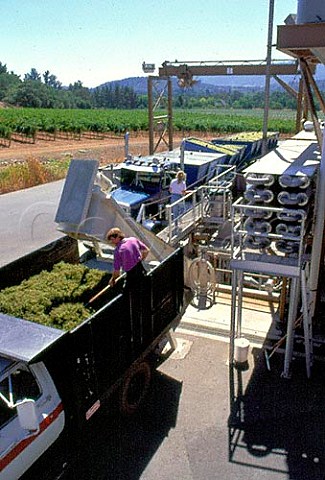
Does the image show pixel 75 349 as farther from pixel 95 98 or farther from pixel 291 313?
pixel 95 98

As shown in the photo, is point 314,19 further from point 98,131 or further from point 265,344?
point 98,131

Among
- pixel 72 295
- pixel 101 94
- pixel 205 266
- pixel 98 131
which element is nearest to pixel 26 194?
pixel 205 266

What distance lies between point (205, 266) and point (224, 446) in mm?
4527

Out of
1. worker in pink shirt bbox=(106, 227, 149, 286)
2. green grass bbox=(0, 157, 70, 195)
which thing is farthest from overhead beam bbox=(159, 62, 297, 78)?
worker in pink shirt bbox=(106, 227, 149, 286)

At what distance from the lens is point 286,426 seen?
6457 mm

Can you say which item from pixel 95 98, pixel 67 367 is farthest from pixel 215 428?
pixel 95 98

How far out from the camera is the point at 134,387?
679 centimetres

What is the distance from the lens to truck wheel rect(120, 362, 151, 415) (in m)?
6.41

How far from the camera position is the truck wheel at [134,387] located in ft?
21.0

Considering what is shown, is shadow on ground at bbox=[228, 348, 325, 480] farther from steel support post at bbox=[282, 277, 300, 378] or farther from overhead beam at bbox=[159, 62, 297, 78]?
overhead beam at bbox=[159, 62, 297, 78]

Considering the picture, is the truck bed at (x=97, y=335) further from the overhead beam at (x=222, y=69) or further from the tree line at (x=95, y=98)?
the tree line at (x=95, y=98)

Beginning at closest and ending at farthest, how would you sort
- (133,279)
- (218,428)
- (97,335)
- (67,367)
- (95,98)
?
(67,367), (97,335), (133,279), (218,428), (95,98)

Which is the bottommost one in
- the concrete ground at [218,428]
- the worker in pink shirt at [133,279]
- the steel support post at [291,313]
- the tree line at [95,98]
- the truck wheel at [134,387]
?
the concrete ground at [218,428]

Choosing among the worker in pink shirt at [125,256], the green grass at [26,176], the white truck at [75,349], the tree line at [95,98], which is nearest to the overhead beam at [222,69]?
the green grass at [26,176]
